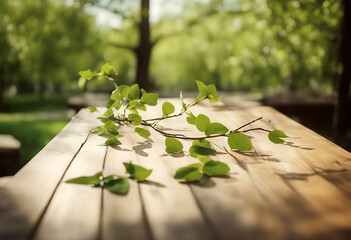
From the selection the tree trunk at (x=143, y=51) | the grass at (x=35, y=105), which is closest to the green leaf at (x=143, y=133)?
the tree trunk at (x=143, y=51)

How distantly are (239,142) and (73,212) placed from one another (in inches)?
28.6

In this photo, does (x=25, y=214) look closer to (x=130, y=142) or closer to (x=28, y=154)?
(x=130, y=142)

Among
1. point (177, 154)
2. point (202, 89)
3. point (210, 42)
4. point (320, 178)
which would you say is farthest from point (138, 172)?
point (210, 42)

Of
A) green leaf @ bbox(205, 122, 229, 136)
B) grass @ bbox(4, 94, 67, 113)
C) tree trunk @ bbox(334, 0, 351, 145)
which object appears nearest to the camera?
green leaf @ bbox(205, 122, 229, 136)

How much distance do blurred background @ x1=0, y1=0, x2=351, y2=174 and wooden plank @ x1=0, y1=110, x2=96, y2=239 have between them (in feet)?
3.44

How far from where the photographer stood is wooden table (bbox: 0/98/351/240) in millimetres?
667

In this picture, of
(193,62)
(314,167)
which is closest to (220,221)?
(314,167)

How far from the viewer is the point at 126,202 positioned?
801 mm

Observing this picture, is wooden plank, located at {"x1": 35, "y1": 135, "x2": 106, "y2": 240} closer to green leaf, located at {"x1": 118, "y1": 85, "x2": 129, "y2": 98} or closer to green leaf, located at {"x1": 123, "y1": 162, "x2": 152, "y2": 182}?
green leaf, located at {"x1": 123, "y1": 162, "x2": 152, "y2": 182}

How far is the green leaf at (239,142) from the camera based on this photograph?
1.27m

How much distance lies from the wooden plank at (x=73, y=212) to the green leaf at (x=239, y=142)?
1.67 feet

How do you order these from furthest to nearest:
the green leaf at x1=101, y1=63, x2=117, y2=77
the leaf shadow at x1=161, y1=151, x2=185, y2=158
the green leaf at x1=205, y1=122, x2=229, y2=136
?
the green leaf at x1=101, y1=63, x2=117, y2=77 → the green leaf at x1=205, y1=122, x2=229, y2=136 → the leaf shadow at x1=161, y1=151, x2=185, y2=158

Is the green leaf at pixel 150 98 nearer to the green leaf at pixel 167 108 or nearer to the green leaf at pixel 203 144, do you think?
the green leaf at pixel 167 108

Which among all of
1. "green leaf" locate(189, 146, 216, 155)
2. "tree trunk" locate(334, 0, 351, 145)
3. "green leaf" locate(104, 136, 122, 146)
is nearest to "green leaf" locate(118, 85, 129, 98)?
"green leaf" locate(104, 136, 122, 146)
